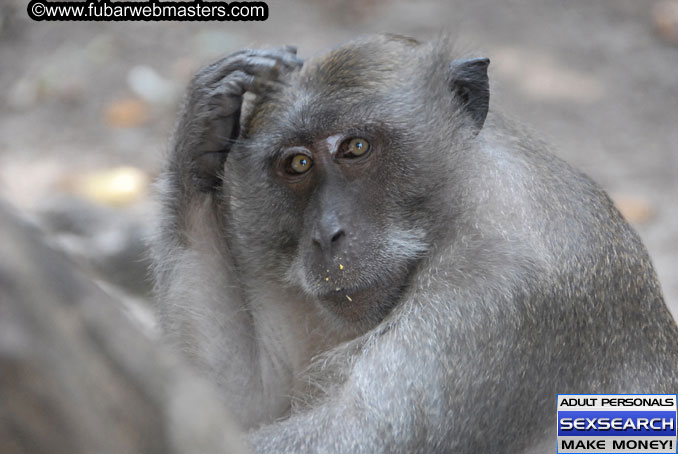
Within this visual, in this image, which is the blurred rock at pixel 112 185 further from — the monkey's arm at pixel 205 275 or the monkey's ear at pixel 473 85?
the monkey's ear at pixel 473 85

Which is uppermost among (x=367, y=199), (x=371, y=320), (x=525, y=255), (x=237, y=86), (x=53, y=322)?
(x=237, y=86)

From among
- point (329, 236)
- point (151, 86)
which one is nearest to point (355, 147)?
point (329, 236)

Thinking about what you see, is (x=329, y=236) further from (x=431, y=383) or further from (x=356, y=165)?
(x=431, y=383)

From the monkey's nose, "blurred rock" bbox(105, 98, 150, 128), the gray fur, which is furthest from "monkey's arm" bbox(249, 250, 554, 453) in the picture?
"blurred rock" bbox(105, 98, 150, 128)

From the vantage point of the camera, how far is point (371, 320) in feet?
12.5

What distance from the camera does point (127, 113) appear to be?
A: 9359mm

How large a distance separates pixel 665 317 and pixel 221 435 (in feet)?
9.85

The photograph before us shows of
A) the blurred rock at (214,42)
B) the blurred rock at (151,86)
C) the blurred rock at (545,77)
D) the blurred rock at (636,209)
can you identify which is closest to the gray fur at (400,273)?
the blurred rock at (636,209)

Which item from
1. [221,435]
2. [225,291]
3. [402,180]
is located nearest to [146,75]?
[225,291]

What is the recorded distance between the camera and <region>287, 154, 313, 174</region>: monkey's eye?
3922 mm

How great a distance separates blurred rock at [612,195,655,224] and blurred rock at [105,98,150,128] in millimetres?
4844

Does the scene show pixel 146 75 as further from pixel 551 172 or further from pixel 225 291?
pixel 551 172

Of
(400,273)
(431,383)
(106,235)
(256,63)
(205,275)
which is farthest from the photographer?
(106,235)

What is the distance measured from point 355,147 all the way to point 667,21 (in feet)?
24.9
